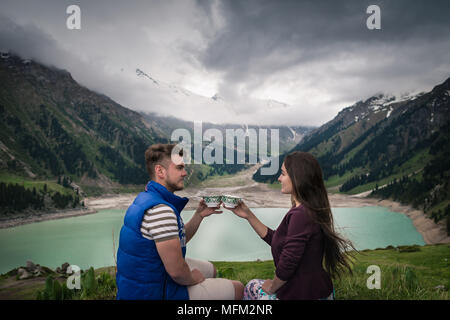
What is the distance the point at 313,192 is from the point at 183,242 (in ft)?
6.59

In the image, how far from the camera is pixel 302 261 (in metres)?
3.66

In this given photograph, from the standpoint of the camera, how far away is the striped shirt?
325 cm

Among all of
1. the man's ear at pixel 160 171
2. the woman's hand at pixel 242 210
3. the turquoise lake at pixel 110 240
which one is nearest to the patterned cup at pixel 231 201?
the woman's hand at pixel 242 210

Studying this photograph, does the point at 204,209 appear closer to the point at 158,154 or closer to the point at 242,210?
the point at 242,210

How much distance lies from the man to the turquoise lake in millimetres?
39968

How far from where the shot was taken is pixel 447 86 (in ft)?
626

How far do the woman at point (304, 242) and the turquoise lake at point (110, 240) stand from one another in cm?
3915

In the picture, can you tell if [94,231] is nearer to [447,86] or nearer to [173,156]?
[173,156]

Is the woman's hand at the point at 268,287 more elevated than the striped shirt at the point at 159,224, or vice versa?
the striped shirt at the point at 159,224

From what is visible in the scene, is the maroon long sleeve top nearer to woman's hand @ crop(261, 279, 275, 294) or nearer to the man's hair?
woman's hand @ crop(261, 279, 275, 294)

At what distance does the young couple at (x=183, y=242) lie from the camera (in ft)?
11.0

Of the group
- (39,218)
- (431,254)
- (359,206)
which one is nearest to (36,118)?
(39,218)

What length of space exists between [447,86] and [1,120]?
983ft

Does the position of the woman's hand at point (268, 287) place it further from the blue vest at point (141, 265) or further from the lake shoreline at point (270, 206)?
the lake shoreline at point (270, 206)
